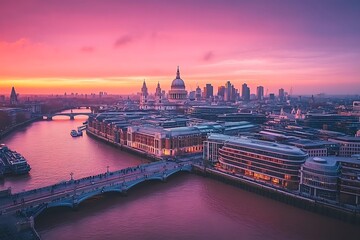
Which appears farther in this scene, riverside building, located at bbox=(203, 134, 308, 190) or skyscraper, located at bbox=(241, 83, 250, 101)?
skyscraper, located at bbox=(241, 83, 250, 101)

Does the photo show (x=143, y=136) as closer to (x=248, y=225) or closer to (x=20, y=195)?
(x=20, y=195)

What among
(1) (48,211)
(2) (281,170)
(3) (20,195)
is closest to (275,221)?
(2) (281,170)

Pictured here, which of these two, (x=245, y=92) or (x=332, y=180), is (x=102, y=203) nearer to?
(x=332, y=180)

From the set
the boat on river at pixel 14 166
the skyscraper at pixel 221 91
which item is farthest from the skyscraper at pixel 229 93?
the boat on river at pixel 14 166

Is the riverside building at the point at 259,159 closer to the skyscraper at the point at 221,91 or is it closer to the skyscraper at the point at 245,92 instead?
the skyscraper at the point at 221,91

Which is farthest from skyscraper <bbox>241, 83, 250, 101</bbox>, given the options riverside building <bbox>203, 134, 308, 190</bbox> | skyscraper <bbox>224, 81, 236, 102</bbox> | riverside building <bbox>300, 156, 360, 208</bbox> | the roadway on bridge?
riverside building <bbox>300, 156, 360, 208</bbox>

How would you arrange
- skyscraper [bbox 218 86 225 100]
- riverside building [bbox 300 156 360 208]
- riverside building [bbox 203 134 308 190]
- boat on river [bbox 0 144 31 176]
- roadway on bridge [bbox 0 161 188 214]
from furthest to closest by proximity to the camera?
skyscraper [bbox 218 86 225 100]
boat on river [bbox 0 144 31 176]
riverside building [bbox 203 134 308 190]
riverside building [bbox 300 156 360 208]
roadway on bridge [bbox 0 161 188 214]

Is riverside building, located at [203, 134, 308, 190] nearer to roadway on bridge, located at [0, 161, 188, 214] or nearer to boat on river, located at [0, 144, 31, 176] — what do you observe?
roadway on bridge, located at [0, 161, 188, 214]
